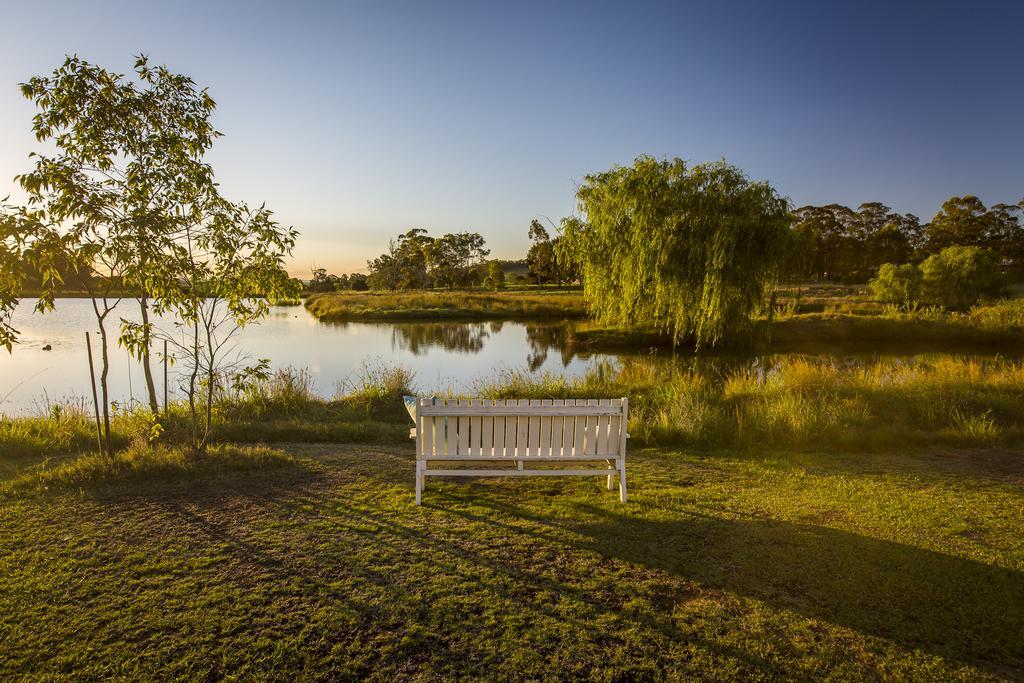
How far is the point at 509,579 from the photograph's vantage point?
3795mm

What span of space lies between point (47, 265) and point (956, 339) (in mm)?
31874

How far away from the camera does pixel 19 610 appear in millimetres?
3400

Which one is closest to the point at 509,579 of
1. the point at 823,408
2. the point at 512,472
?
the point at 512,472

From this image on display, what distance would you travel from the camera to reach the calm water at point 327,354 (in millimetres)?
15461

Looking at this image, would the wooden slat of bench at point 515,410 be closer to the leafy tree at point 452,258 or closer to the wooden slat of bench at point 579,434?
the wooden slat of bench at point 579,434

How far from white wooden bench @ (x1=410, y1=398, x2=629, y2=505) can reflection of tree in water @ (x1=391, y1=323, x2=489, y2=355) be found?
20.1 meters

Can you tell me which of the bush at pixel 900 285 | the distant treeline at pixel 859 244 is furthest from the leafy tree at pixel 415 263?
the bush at pixel 900 285

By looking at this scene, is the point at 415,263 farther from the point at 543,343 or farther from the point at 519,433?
the point at 519,433

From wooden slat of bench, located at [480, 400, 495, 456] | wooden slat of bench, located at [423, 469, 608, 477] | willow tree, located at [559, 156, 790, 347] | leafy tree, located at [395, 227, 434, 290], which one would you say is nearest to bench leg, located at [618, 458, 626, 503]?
wooden slat of bench, located at [423, 469, 608, 477]

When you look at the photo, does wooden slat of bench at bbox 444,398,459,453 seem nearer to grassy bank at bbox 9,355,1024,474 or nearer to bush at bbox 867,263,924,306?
grassy bank at bbox 9,355,1024,474

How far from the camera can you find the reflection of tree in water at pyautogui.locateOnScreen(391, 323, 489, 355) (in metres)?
27.1

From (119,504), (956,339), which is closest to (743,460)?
(119,504)

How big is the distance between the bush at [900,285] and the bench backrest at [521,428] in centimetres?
3515

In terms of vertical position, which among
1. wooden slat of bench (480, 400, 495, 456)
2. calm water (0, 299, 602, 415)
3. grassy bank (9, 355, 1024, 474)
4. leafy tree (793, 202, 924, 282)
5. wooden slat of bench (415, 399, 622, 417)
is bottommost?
calm water (0, 299, 602, 415)
